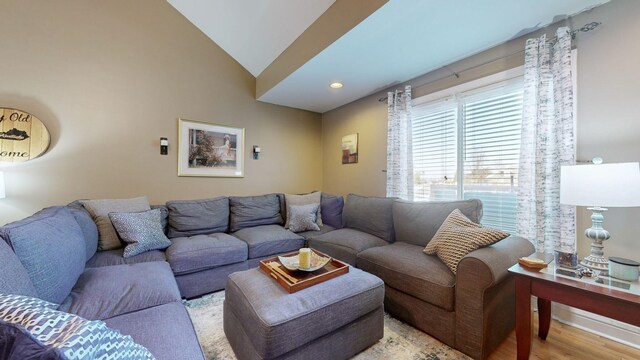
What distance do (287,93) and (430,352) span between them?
3.20 m

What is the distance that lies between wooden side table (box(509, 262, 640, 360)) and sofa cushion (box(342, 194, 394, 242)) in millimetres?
1238

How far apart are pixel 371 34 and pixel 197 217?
8.33 feet

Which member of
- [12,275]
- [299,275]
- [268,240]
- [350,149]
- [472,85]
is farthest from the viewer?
[350,149]

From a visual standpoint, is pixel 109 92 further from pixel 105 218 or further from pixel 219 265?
pixel 219 265

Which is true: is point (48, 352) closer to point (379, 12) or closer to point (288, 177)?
point (379, 12)

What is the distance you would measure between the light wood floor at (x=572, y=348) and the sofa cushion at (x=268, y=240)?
6.27 ft

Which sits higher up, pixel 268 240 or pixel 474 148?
pixel 474 148

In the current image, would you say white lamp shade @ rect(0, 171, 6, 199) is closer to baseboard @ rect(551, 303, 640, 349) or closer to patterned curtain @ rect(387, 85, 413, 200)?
patterned curtain @ rect(387, 85, 413, 200)

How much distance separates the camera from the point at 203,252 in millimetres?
2236

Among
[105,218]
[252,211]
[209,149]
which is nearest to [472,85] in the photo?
[252,211]

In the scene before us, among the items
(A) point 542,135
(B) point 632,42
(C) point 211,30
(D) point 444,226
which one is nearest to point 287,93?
(C) point 211,30

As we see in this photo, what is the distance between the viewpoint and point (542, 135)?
1959 mm

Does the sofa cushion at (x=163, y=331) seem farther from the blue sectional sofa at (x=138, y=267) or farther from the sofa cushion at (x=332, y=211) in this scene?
the sofa cushion at (x=332, y=211)

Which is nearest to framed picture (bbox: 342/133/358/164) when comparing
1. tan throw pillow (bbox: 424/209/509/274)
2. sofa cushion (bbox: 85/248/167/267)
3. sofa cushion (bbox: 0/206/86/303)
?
tan throw pillow (bbox: 424/209/509/274)
